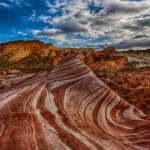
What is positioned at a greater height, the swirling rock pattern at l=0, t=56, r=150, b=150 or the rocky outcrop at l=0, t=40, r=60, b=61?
the rocky outcrop at l=0, t=40, r=60, b=61

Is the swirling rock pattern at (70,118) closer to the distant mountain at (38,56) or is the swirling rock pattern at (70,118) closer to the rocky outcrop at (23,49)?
the distant mountain at (38,56)

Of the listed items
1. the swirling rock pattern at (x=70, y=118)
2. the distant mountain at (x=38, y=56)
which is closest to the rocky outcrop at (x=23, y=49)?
the distant mountain at (x=38, y=56)

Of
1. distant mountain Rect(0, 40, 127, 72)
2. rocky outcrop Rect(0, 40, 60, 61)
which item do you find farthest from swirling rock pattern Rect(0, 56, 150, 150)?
rocky outcrop Rect(0, 40, 60, 61)

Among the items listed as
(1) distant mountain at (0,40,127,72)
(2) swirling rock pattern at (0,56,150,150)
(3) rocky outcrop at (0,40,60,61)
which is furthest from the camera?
(3) rocky outcrop at (0,40,60,61)

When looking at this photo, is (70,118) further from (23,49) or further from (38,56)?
(23,49)

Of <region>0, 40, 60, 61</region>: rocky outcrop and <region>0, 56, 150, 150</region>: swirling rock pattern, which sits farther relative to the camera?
<region>0, 40, 60, 61</region>: rocky outcrop

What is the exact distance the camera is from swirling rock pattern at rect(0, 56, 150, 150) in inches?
222

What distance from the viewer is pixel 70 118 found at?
7277 millimetres

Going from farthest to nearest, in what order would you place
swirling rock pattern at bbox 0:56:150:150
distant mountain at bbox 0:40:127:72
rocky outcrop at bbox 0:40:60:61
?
rocky outcrop at bbox 0:40:60:61, distant mountain at bbox 0:40:127:72, swirling rock pattern at bbox 0:56:150:150

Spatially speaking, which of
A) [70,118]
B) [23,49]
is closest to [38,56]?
[23,49]

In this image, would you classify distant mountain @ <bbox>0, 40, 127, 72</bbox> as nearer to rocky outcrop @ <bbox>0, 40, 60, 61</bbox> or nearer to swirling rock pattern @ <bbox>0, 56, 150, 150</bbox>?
rocky outcrop @ <bbox>0, 40, 60, 61</bbox>

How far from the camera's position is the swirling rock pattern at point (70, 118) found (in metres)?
5.64

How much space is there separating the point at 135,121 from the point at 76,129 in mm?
3181

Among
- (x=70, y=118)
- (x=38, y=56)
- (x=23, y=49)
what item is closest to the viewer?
(x=70, y=118)
